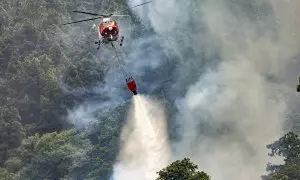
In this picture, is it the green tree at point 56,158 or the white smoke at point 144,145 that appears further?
the green tree at point 56,158

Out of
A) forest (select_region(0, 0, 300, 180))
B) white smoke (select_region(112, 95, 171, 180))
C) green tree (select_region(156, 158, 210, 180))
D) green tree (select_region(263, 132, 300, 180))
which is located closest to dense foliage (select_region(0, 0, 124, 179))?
forest (select_region(0, 0, 300, 180))

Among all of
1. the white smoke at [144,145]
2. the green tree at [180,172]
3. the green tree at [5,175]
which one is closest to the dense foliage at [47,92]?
the green tree at [5,175]

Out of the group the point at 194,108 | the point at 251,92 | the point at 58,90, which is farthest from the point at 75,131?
the point at 251,92

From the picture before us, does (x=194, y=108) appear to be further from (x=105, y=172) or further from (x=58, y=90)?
(x=58, y=90)

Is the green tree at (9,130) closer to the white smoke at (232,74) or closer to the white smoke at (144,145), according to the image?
the white smoke at (144,145)

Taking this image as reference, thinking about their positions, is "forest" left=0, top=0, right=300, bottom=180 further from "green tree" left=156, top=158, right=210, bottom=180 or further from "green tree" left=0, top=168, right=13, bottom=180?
"green tree" left=156, top=158, right=210, bottom=180

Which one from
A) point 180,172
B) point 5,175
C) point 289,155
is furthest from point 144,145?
point 180,172
